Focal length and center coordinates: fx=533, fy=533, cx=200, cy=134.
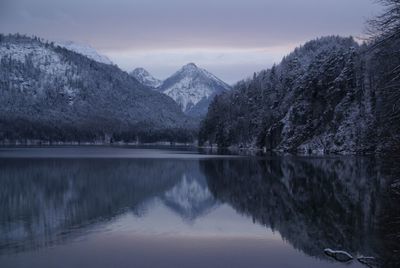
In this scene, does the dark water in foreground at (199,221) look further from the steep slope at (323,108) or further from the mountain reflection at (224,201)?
the steep slope at (323,108)

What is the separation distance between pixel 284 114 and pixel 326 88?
67.8ft

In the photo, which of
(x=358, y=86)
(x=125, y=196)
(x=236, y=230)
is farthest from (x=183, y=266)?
(x=358, y=86)

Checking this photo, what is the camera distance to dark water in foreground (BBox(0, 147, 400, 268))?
27.4m

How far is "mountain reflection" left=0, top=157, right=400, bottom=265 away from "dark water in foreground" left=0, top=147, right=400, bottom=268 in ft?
0.27

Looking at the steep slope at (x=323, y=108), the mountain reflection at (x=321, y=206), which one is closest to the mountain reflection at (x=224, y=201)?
the mountain reflection at (x=321, y=206)

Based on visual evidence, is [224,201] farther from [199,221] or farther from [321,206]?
[199,221]

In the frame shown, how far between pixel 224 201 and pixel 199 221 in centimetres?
1076

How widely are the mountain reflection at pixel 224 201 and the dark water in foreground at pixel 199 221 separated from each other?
8cm

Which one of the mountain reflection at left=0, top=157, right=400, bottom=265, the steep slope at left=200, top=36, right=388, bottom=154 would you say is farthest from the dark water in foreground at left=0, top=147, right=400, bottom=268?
the steep slope at left=200, top=36, right=388, bottom=154

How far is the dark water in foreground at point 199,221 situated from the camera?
27.4 m

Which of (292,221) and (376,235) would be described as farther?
(292,221)

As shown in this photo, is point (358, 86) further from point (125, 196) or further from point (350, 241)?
point (350, 241)

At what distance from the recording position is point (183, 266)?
25594 mm

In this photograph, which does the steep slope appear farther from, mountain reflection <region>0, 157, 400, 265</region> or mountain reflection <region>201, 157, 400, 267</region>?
mountain reflection <region>0, 157, 400, 265</region>
